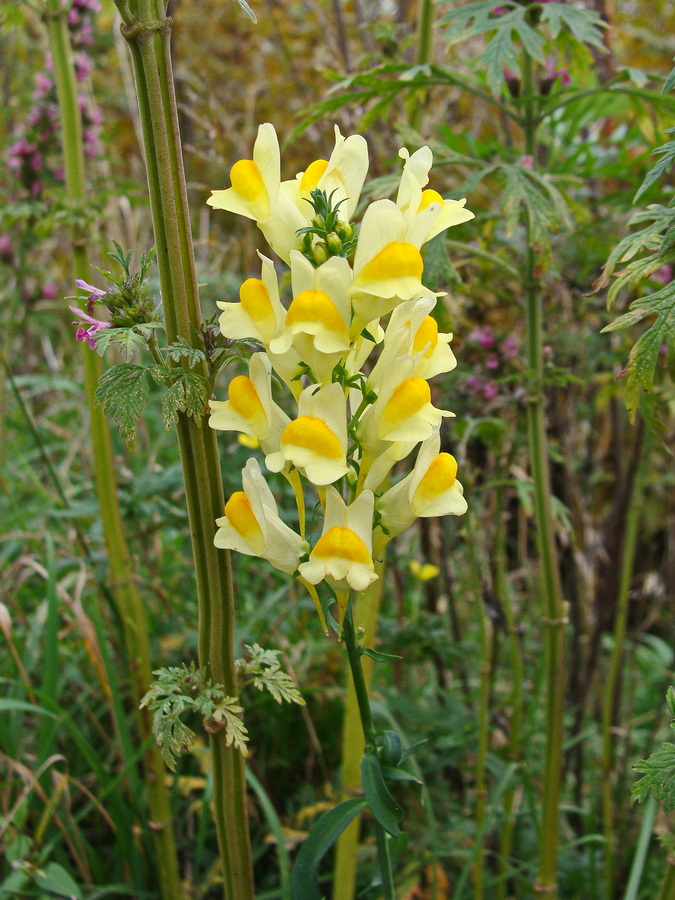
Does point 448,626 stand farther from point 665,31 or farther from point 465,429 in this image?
point 665,31

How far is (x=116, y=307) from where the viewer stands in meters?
0.74

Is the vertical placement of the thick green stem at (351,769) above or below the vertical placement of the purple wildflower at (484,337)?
below

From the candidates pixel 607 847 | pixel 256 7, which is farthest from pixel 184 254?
pixel 256 7

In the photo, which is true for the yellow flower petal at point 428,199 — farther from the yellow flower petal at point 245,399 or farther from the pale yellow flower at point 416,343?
the yellow flower petal at point 245,399

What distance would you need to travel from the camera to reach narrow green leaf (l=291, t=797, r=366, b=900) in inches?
30.8

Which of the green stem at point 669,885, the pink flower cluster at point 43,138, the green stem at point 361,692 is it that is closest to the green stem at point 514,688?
the green stem at point 669,885

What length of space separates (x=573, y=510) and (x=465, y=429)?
0.86 meters

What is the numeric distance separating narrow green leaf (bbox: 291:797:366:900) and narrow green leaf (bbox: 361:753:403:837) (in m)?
0.04

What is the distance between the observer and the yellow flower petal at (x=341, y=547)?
721 millimetres

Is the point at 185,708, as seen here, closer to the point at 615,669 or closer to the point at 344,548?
the point at 344,548

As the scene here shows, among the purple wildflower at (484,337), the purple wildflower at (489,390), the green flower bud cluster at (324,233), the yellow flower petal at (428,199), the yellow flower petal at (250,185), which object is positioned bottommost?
the purple wildflower at (489,390)

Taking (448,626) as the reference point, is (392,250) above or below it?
above

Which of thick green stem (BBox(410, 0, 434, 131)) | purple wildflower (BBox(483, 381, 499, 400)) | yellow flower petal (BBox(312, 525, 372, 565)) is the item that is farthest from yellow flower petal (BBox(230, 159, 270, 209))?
purple wildflower (BBox(483, 381, 499, 400))

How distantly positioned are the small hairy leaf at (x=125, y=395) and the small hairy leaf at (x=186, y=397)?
0.02m
